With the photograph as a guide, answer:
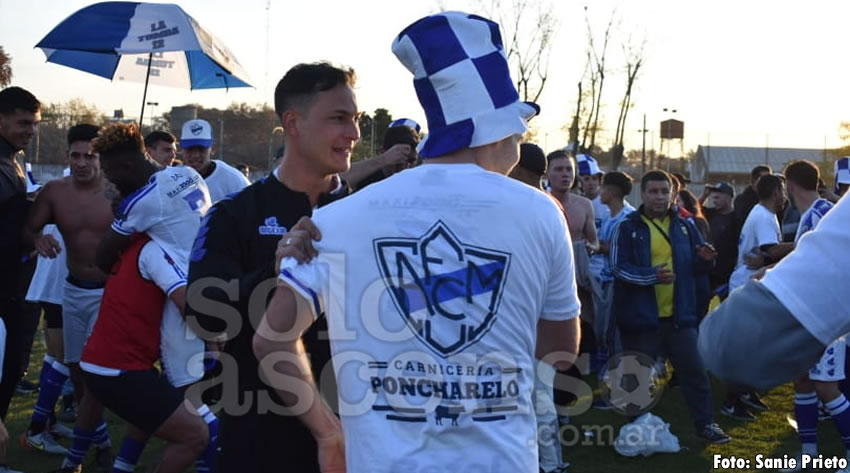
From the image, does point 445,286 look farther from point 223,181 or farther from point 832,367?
point 223,181

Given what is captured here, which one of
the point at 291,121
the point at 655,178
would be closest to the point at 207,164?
the point at 655,178

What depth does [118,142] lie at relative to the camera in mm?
4555

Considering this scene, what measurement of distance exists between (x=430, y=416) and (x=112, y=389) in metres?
Result: 2.77

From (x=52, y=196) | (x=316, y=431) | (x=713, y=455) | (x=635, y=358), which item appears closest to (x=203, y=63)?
(x=52, y=196)

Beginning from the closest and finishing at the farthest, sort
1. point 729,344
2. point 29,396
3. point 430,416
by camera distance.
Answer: point 729,344 → point 430,416 → point 29,396

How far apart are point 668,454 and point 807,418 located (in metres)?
1.02

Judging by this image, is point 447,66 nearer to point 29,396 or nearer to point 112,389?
point 112,389

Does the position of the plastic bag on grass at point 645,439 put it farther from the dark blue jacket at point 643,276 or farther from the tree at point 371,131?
the tree at point 371,131

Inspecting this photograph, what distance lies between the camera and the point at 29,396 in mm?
8469

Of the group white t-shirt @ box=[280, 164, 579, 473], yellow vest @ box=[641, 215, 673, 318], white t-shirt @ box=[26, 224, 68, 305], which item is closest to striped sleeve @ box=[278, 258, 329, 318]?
white t-shirt @ box=[280, 164, 579, 473]

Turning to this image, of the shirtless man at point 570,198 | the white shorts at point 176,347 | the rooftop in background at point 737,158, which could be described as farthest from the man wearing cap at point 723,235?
the rooftop in background at point 737,158

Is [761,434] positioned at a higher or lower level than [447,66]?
lower

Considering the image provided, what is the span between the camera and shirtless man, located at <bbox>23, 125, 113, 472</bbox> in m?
5.97

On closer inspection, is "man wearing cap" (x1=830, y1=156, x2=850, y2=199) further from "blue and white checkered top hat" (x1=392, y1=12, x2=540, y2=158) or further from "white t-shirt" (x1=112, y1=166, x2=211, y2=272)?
"blue and white checkered top hat" (x1=392, y1=12, x2=540, y2=158)
